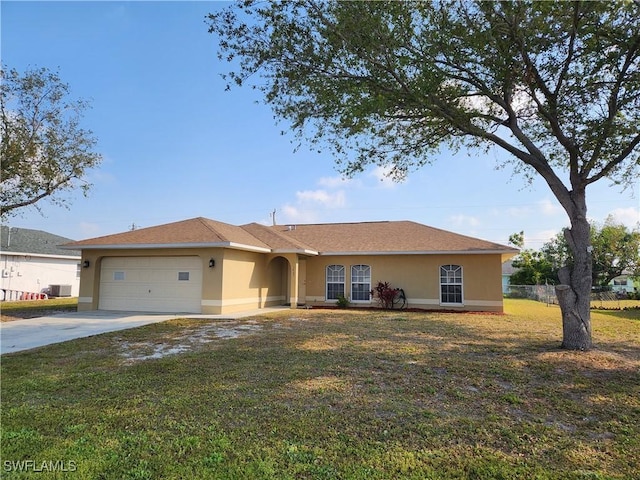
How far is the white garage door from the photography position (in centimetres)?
1517

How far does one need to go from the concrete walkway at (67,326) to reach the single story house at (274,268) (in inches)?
39.8

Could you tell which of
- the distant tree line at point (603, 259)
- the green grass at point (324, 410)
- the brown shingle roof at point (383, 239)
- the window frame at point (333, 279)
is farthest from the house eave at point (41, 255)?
the distant tree line at point (603, 259)

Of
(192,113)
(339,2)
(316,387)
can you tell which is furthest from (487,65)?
(192,113)

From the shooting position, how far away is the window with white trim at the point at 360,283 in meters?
18.8

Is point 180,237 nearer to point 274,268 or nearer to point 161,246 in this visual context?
point 161,246

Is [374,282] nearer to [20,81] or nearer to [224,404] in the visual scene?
[224,404]

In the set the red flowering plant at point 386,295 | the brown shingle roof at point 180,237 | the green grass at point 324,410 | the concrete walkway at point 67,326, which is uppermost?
the brown shingle roof at point 180,237

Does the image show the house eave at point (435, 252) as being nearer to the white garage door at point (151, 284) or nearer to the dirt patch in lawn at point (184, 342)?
the white garage door at point (151, 284)

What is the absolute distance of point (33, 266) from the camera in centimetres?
2416

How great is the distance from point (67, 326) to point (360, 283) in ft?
39.6

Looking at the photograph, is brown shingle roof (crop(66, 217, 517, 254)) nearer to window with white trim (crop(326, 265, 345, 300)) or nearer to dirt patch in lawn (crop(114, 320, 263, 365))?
window with white trim (crop(326, 265, 345, 300))

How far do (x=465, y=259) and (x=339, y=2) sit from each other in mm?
12726

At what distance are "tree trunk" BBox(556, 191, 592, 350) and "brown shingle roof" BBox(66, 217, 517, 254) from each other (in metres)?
8.04

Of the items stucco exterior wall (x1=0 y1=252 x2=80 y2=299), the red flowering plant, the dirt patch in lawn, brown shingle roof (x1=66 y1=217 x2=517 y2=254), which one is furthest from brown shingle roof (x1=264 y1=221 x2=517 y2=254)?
stucco exterior wall (x1=0 y1=252 x2=80 y2=299)
